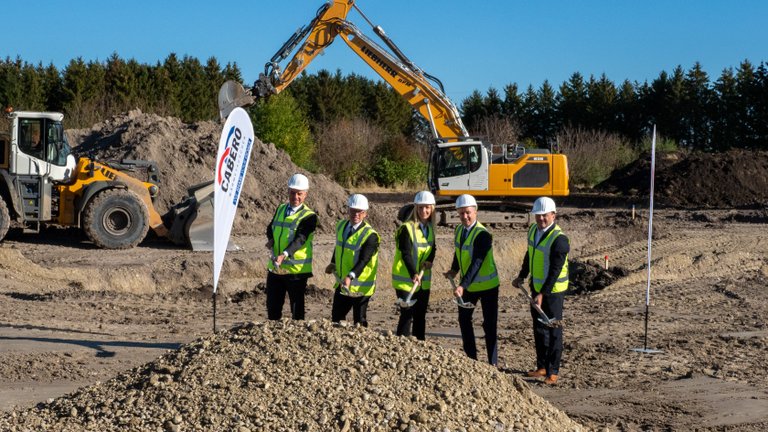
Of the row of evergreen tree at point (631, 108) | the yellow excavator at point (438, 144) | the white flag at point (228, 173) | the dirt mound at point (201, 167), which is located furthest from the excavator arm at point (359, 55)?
the row of evergreen tree at point (631, 108)

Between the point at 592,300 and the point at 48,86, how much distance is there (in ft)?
106

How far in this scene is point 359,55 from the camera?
21906 mm

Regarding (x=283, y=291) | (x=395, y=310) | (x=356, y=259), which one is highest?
(x=356, y=259)

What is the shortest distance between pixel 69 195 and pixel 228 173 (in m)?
9.50

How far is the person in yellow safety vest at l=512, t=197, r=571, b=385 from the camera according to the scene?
9406mm

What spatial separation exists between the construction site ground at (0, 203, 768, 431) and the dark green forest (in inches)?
683

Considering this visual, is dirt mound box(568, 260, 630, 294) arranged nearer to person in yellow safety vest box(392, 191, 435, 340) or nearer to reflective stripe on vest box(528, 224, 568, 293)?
reflective stripe on vest box(528, 224, 568, 293)

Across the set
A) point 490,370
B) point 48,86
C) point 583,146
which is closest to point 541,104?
point 583,146

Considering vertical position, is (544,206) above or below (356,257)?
above

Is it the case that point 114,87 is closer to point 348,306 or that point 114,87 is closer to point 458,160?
point 458,160

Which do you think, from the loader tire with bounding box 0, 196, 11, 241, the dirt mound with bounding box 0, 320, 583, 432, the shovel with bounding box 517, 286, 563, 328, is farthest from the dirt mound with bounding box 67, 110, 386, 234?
the dirt mound with bounding box 0, 320, 583, 432

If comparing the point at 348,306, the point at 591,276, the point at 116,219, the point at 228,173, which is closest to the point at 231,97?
the point at 116,219

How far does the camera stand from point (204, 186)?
18.6 meters

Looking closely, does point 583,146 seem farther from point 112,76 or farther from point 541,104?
point 112,76
